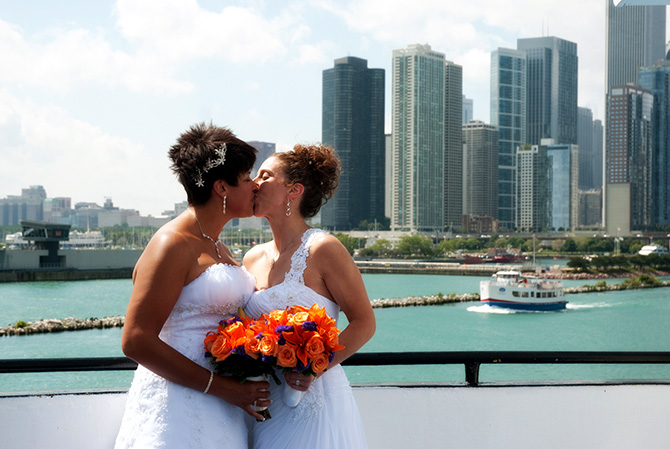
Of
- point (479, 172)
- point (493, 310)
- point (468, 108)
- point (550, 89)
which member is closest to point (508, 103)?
point (550, 89)

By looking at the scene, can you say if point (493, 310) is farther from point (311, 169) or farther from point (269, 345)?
point (269, 345)

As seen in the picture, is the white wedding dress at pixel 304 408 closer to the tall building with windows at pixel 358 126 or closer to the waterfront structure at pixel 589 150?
the tall building with windows at pixel 358 126

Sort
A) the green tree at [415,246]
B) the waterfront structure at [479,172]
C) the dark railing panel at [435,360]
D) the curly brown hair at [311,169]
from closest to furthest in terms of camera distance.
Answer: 1. the curly brown hair at [311,169]
2. the dark railing panel at [435,360]
3. the green tree at [415,246]
4. the waterfront structure at [479,172]

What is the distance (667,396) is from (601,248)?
2913 inches

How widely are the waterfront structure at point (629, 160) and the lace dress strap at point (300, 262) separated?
85615 mm

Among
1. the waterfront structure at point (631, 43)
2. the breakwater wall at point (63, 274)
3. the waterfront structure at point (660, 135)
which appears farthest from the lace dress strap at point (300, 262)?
the waterfront structure at point (631, 43)

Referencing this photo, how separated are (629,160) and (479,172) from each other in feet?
69.0

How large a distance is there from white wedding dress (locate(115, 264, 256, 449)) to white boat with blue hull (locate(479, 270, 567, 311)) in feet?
149

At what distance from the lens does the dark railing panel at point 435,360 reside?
1920mm

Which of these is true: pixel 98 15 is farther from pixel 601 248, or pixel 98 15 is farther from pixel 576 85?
pixel 576 85

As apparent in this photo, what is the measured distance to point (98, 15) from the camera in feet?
261

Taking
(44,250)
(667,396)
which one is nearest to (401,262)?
(44,250)

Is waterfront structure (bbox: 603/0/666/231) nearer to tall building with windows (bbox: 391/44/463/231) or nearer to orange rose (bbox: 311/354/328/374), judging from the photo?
tall building with windows (bbox: 391/44/463/231)

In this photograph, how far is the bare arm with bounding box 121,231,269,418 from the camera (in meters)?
1.45
